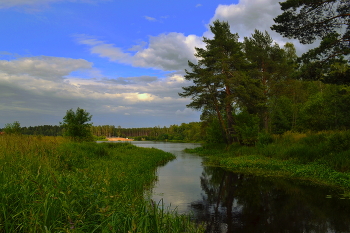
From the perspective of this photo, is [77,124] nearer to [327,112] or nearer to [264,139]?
[264,139]

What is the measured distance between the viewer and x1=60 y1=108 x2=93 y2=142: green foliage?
102 feet

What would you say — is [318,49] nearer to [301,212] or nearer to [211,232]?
[301,212]

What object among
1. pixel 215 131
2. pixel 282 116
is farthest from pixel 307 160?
pixel 282 116

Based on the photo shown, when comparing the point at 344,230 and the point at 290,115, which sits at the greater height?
the point at 290,115

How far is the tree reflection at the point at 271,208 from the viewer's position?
7266 millimetres

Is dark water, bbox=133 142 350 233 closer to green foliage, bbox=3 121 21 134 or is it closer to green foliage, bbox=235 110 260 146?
green foliage, bbox=235 110 260 146

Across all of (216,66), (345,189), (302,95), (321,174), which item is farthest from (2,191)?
(302,95)

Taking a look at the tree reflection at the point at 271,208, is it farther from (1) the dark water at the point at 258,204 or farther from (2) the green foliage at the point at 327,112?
(2) the green foliage at the point at 327,112

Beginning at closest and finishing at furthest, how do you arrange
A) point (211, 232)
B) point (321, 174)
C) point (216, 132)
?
point (211, 232) → point (321, 174) → point (216, 132)

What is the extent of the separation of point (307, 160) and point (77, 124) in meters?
26.2

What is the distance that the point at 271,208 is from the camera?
356 inches

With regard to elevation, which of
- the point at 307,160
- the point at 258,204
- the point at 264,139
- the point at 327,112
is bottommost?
the point at 258,204

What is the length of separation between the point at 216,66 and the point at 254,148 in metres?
10.00

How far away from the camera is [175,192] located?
458 inches
